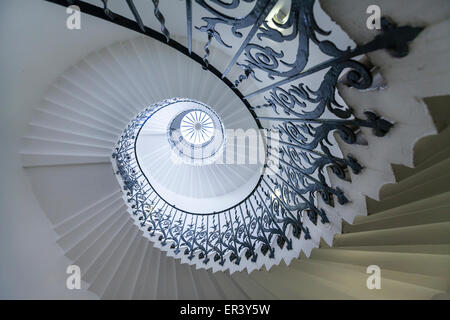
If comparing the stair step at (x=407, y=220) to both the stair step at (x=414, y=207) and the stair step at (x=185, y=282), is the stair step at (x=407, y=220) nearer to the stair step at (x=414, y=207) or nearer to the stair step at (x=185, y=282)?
the stair step at (x=414, y=207)

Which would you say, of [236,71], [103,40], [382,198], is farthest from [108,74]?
[382,198]

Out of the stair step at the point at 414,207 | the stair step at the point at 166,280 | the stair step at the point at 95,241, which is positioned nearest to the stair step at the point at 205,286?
the stair step at the point at 166,280

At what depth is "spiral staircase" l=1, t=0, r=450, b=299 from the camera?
142cm

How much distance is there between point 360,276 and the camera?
9.84 ft

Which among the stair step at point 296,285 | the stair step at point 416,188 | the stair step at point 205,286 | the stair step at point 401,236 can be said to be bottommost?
the stair step at point 205,286

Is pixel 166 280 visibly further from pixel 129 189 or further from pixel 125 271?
pixel 129 189

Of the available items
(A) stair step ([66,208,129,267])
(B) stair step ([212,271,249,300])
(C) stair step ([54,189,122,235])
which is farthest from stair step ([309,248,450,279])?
(C) stair step ([54,189,122,235])

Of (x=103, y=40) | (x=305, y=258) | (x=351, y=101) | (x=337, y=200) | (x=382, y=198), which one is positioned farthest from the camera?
(x=103, y=40)

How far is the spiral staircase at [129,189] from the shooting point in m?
1.42

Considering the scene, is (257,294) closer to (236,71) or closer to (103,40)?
(236,71)
